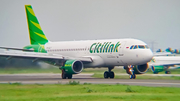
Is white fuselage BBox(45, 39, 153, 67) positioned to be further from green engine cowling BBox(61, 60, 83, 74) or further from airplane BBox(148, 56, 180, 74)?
airplane BBox(148, 56, 180, 74)

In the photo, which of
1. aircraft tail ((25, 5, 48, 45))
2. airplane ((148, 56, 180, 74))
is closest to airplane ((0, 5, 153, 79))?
aircraft tail ((25, 5, 48, 45))

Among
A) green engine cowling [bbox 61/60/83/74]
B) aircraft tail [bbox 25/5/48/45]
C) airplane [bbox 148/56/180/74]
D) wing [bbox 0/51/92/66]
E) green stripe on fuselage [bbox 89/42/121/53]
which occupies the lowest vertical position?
airplane [bbox 148/56/180/74]

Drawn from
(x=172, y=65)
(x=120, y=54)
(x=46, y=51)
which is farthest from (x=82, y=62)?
(x=172, y=65)

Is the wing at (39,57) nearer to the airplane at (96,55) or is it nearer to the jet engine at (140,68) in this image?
the airplane at (96,55)

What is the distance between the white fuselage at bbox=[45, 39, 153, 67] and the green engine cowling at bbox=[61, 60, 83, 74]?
1.97 meters

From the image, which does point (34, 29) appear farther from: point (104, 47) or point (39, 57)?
point (104, 47)

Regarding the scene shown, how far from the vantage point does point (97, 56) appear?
1462 inches

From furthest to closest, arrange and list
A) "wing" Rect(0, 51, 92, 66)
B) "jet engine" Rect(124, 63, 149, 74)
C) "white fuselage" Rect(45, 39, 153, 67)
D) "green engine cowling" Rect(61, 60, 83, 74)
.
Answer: "jet engine" Rect(124, 63, 149, 74) → "green engine cowling" Rect(61, 60, 83, 74) → "wing" Rect(0, 51, 92, 66) → "white fuselage" Rect(45, 39, 153, 67)

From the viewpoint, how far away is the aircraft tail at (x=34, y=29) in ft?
146

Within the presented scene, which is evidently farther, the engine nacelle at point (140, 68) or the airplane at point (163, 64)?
the airplane at point (163, 64)

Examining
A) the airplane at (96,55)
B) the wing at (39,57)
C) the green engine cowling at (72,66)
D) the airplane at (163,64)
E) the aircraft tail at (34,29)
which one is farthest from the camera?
the airplane at (163,64)

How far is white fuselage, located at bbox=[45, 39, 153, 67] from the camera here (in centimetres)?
3366

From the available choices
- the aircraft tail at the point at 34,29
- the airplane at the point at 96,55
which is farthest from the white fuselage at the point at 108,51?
the aircraft tail at the point at 34,29

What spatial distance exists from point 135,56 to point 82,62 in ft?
20.5
